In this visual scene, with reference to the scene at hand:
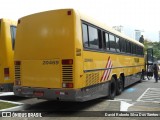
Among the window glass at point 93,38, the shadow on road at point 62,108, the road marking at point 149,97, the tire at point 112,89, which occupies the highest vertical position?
the window glass at point 93,38

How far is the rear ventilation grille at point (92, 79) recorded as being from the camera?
950 centimetres

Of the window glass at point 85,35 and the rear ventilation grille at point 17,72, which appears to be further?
the rear ventilation grille at point 17,72

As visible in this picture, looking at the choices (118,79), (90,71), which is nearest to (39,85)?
(90,71)

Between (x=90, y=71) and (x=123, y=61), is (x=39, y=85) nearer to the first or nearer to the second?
(x=90, y=71)

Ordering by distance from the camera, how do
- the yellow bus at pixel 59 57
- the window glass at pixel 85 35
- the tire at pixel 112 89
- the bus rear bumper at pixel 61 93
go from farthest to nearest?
1. the tire at pixel 112 89
2. the window glass at pixel 85 35
3. the yellow bus at pixel 59 57
4. the bus rear bumper at pixel 61 93

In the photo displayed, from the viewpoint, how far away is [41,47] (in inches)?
368

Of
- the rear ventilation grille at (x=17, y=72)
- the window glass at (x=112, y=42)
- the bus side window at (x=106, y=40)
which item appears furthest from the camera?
the window glass at (x=112, y=42)

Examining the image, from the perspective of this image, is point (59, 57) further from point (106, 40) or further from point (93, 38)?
point (106, 40)

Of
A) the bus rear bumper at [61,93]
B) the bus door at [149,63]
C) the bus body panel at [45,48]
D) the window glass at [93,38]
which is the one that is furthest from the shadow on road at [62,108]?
the bus door at [149,63]

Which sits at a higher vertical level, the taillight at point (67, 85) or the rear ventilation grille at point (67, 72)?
the rear ventilation grille at point (67, 72)

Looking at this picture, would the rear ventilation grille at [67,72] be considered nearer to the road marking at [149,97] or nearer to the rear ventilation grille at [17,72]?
the rear ventilation grille at [17,72]

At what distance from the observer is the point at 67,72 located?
880cm

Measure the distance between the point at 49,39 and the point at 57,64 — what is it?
0.85 meters

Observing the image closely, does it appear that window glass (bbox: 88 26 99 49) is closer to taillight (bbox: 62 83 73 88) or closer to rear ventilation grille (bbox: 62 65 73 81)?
rear ventilation grille (bbox: 62 65 73 81)
